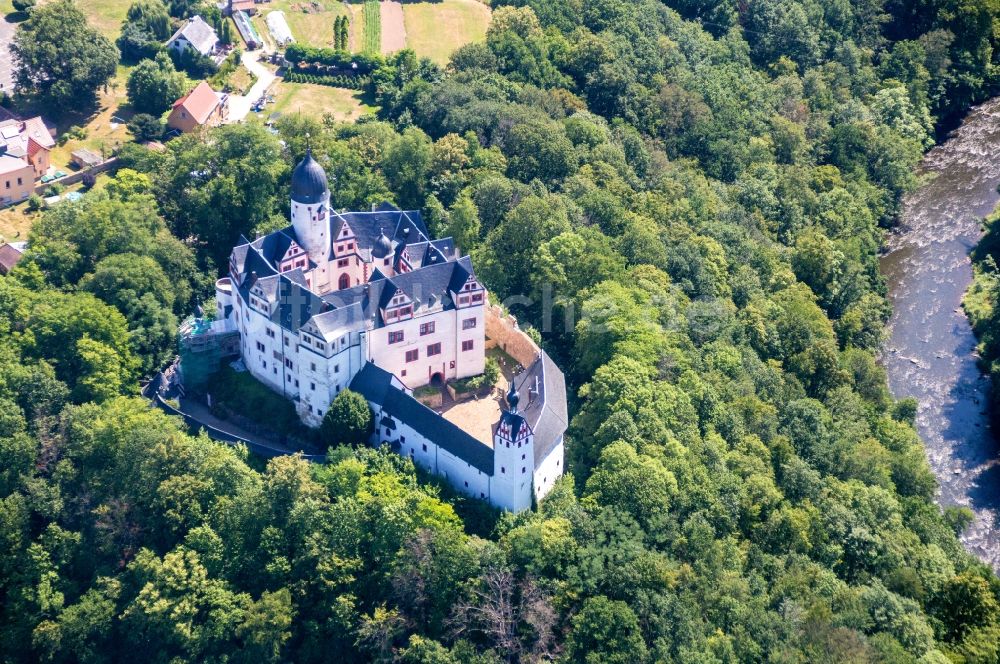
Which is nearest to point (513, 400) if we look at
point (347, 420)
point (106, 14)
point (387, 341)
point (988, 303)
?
point (387, 341)

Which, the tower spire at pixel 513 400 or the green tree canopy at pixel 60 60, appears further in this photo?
the green tree canopy at pixel 60 60

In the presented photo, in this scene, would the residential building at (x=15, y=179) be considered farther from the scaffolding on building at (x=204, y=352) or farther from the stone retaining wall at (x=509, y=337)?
the stone retaining wall at (x=509, y=337)

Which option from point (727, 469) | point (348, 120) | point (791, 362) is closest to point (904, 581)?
point (727, 469)

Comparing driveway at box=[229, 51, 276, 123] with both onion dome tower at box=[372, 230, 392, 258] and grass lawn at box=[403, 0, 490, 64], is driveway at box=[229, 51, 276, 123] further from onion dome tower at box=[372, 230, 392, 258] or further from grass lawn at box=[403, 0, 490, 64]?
onion dome tower at box=[372, 230, 392, 258]

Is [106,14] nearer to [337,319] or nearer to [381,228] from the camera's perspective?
[381,228]

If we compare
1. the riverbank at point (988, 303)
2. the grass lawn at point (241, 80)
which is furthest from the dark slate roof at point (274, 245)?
the riverbank at point (988, 303)
